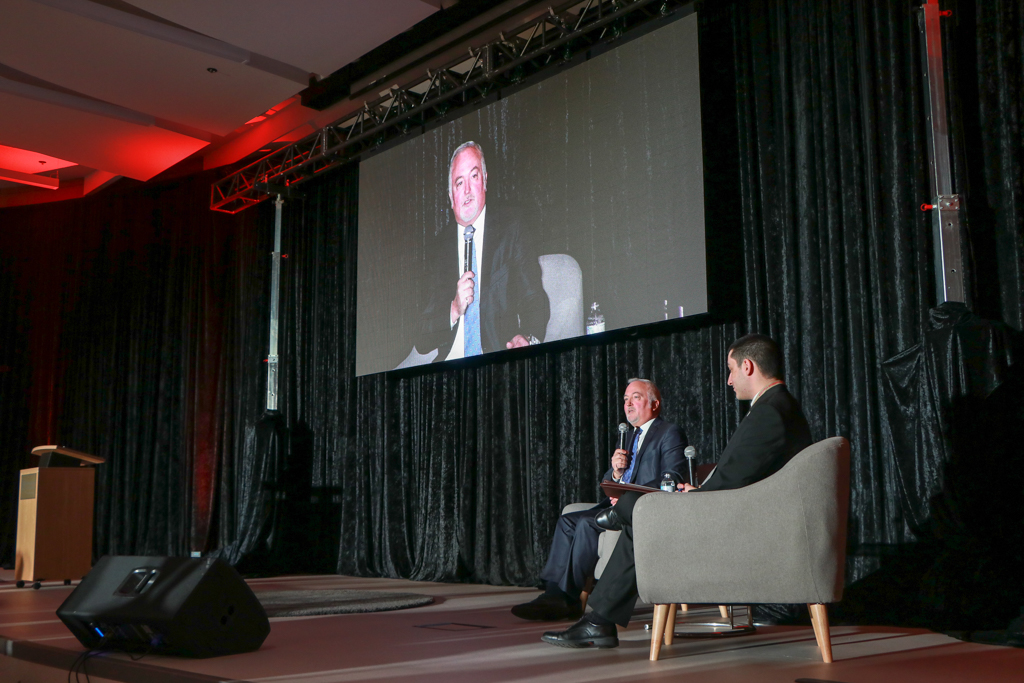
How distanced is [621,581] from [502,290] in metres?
3.06

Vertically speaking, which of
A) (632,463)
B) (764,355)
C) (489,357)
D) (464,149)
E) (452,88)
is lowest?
(632,463)

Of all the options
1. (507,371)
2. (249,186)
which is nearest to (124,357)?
(249,186)

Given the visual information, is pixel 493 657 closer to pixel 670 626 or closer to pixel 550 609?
pixel 670 626

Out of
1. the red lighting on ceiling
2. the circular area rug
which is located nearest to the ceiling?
the red lighting on ceiling

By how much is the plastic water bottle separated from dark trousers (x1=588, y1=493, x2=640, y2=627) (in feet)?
7.08

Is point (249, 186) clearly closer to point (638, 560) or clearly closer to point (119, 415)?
point (119, 415)

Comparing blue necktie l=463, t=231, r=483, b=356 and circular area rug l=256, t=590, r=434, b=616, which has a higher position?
blue necktie l=463, t=231, r=483, b=356

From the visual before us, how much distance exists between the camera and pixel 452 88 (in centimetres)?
598

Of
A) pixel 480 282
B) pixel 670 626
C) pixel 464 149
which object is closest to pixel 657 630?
pixel 670 626

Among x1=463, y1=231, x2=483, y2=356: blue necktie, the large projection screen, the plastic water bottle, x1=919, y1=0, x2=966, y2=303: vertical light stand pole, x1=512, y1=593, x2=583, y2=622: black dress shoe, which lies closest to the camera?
x1=919, y1=0, x2=966, y2=303: vertical light stand pole

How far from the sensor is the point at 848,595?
150 inches

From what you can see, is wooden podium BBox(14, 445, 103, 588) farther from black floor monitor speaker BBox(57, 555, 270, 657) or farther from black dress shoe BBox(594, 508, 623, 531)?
black dress shoe BBox(594, 508, 623, 531)

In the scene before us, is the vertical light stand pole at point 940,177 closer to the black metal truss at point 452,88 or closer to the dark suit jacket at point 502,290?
the black metal truss at point 452,88

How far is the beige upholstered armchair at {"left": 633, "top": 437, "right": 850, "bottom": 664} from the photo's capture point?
2.50 m
